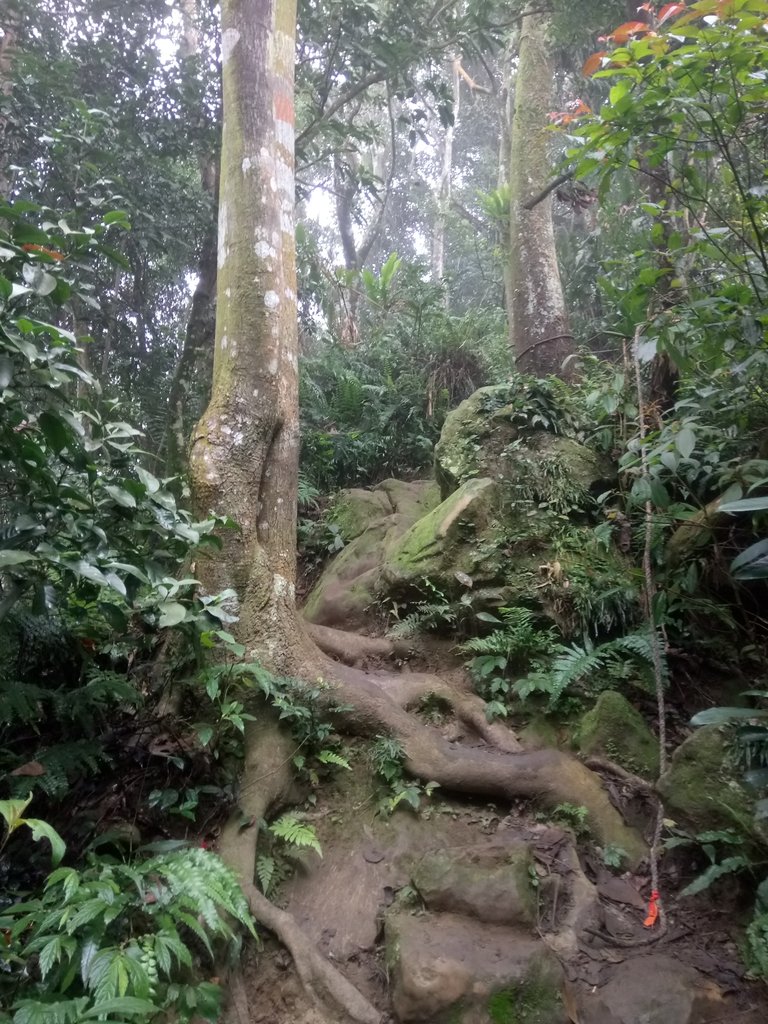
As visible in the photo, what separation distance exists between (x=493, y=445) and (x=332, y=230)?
20.3 metres

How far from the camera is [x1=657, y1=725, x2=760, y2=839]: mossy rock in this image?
312 centimetres

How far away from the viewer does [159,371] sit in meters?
9.06

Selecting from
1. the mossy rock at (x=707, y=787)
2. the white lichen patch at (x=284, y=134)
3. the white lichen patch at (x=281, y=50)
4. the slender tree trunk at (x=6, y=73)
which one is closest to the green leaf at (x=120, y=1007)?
the mossy rock at (x=707, y=787)

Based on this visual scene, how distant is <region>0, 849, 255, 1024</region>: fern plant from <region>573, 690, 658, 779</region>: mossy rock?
2.28 m

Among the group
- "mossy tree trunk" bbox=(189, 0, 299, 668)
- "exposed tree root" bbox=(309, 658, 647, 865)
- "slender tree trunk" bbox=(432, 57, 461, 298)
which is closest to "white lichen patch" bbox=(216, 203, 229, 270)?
"mossy tree trunk" bbox=(189, 0, 299, 668)

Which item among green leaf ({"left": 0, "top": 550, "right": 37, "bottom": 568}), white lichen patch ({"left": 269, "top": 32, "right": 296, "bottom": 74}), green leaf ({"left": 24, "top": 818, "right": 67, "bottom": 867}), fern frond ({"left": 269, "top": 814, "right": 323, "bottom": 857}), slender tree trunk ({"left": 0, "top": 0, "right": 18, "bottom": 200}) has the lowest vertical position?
fern frond ({"left": 269, "top": 814, "right": 323, "bottom": 857})

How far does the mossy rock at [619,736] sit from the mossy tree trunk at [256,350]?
1902 millimetres

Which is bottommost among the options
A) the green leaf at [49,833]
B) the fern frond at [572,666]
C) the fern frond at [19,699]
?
the green leaf at [49,833]

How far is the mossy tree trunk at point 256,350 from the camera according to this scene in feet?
13.1

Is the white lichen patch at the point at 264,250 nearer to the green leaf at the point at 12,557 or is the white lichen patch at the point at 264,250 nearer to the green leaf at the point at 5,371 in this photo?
the green leaf at the point at 5,371

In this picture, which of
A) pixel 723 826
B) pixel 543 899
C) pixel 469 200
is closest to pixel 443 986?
pixel 543 899

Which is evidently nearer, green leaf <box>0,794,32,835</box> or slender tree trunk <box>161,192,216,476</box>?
green leaf <box>0,794,32,835</box>

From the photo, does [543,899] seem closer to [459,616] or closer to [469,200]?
[459,616]

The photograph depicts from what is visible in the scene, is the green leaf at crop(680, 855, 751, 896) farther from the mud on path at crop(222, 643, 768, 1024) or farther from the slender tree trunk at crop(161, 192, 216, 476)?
the slender tree trunk at crop(161, 192, 216, 476)
